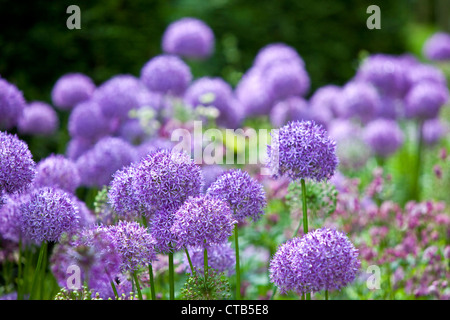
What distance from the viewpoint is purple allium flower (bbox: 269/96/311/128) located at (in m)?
4.98

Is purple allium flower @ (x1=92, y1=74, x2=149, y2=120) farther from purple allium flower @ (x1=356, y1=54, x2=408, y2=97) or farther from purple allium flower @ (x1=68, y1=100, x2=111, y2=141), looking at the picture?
purple allium flower @ (x1=356, y1=54, x2=408, y2=97)

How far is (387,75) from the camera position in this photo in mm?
4902

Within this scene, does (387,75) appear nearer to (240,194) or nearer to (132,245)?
(240,194)

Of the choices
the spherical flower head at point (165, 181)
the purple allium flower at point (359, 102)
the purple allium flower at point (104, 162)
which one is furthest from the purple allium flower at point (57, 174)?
the purple allium flower at point (359, 102)

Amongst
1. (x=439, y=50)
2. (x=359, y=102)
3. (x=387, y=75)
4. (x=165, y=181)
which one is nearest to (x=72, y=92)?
(x=359, y=102)

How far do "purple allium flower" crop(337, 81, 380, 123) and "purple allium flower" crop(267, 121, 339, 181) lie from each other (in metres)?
2.97

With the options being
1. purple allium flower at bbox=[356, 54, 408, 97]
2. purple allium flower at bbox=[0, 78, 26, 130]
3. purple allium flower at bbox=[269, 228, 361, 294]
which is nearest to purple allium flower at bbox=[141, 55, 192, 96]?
purple allium flower at bbox=[0, 78, 26, 130]

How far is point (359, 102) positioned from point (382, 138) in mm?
385

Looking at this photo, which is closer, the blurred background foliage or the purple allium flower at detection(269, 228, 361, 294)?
the purple allium flower at detection(269, 228, 361, 294)

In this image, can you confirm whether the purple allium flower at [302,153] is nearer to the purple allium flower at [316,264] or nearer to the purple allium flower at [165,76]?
the purple allium flower at [316,264]

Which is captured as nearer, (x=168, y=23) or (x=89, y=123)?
(x=89, y=123)

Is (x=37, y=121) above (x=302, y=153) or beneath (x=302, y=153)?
above

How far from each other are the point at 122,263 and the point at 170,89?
2.55 meters
